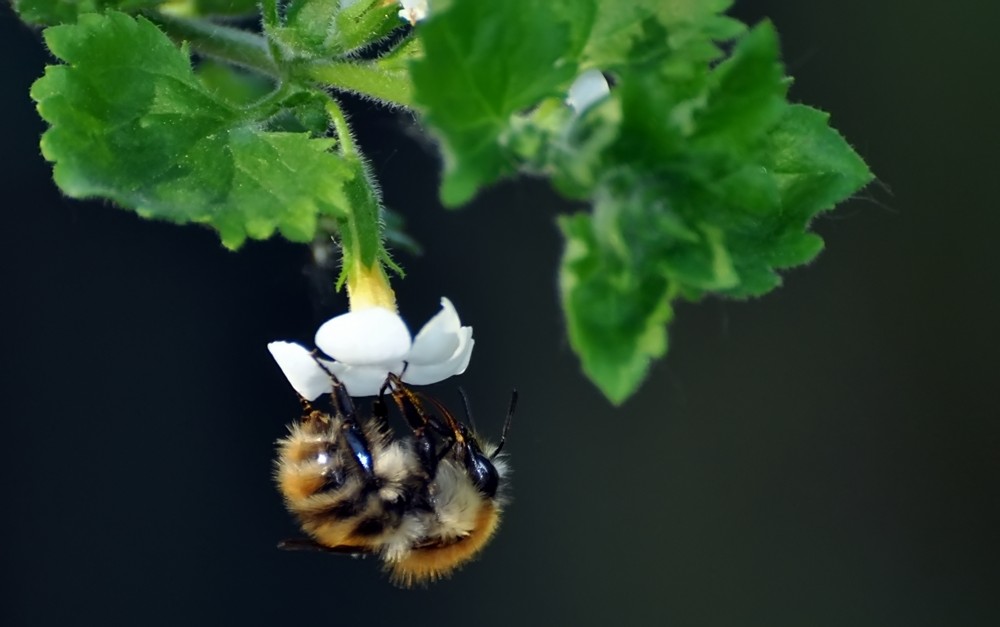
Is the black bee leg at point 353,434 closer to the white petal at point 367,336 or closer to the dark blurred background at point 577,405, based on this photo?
the white petal at point 367,336

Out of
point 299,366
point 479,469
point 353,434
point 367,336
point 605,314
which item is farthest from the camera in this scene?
point 479,469

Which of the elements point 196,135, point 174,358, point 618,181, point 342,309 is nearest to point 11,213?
point 174,358

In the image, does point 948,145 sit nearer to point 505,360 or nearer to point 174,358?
point 505,360

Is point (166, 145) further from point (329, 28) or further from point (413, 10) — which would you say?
point (413, 10)

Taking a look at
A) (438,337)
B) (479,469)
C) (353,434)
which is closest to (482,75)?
(438,337)

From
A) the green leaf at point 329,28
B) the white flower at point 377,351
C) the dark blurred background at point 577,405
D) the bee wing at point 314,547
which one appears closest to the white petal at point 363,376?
the white flower at point 377,351

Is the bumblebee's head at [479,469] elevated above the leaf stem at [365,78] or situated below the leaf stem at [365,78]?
below

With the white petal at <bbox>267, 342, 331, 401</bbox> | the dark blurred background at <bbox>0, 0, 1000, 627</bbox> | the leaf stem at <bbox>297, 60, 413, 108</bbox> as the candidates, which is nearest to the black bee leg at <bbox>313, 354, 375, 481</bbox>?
the white petal at <bbox>267, 342, 331, 401</bbox>

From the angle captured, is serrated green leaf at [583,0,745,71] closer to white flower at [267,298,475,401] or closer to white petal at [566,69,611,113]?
white petal at [566,69,611,113]
